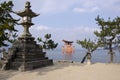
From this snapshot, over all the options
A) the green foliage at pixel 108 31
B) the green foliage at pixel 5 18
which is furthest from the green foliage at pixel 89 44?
the green foliage at pixel 5 18

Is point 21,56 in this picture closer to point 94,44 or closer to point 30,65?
point 30,65

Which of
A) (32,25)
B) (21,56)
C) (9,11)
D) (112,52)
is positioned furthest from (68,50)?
(9,11)

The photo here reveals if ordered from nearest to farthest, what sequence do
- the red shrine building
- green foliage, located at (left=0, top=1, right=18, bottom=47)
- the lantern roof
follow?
1. green foliage, located at (left=0, top=1, right=18, bottom=47)
2. the lantern roof
3. the red shrine building

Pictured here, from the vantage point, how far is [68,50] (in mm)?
30281

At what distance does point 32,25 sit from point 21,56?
4455 mm

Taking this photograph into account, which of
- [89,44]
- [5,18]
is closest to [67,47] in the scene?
[89,44]

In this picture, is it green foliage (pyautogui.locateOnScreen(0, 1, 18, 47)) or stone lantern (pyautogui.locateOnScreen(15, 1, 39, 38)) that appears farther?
stone lantern (pyautogui.locateOnScreen(15, 1, 39, 38))

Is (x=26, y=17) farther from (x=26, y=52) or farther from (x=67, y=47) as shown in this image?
(x=67, y=47)

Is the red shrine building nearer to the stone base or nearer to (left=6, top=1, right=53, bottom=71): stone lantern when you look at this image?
(left=6, top=1, right=53, bottom=71): stone lantern

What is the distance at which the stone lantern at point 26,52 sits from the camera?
66.2 feet

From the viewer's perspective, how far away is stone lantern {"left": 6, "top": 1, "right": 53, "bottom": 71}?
66.2 feet

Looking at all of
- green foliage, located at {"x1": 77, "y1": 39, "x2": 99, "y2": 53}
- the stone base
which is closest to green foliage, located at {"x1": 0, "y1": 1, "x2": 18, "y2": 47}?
the stone base

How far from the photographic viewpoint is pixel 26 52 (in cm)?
2108

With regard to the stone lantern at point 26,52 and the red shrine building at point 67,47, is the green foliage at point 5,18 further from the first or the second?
the red shrine building at point 67,47
